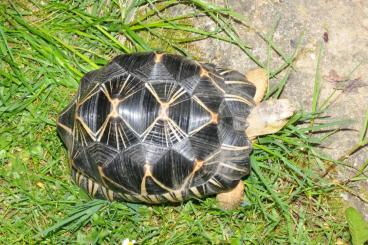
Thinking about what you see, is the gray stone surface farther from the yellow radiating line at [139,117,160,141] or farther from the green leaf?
the yellow radiating line at [139,117,160,141]

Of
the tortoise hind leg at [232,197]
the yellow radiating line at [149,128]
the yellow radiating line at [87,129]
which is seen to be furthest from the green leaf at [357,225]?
the yellow radiating line at [87,129]

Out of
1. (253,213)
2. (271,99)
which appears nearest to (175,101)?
(271,99)

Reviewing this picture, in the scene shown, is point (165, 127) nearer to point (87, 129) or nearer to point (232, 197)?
point (87, 129)

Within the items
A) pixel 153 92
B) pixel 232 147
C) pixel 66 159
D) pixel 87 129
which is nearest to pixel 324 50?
pixel 232 147

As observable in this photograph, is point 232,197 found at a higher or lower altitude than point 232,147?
lower

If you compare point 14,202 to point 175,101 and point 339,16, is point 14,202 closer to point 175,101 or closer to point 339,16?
point 175,101

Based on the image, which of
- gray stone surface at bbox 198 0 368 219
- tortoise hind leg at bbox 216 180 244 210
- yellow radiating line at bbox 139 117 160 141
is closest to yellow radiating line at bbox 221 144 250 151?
tortoise hind leg at bbox 216 180 244 210
